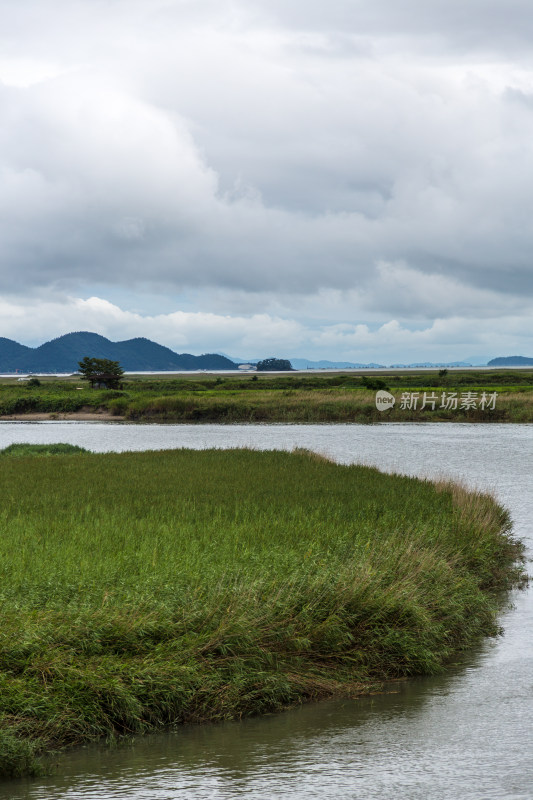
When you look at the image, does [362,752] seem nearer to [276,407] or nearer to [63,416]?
[276,407]

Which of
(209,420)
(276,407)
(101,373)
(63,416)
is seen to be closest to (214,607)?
(209,420)

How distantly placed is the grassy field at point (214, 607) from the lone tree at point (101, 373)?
11816 cm

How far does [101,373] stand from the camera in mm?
136625

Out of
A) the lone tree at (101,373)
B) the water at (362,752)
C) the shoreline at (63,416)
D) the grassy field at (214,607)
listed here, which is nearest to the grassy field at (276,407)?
the shoreline at (63,416)

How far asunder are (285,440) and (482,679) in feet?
155

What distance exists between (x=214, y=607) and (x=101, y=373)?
129004 millimetres

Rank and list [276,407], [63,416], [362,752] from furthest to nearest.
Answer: [63,416]
[276,407]
[362,752]

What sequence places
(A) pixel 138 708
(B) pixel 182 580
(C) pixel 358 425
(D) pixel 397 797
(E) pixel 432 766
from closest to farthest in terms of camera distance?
1. (D) pixel 397 797
2. (E) pixel 432 766
3. (A) pixel 138 708
4. (B) pixel 182 580
5. (C) pixel 358 425

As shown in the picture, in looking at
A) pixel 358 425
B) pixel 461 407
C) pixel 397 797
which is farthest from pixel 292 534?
pixel 461 407

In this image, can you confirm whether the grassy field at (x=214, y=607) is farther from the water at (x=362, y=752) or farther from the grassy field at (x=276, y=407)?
the grassy field at (x=276, y=407)

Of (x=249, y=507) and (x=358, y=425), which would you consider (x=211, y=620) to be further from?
(x=358, y=425)

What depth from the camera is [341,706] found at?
10.1m

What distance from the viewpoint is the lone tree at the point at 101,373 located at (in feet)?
443

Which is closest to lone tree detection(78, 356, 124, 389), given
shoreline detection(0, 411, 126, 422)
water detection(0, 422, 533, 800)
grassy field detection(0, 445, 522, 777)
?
shoreline detection(0, 411, 126, 422)
